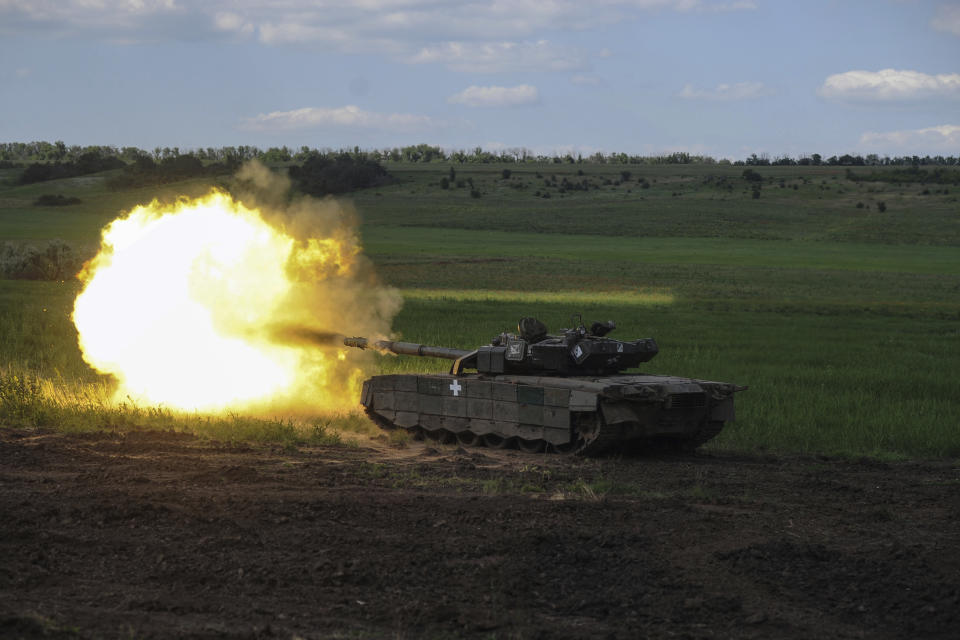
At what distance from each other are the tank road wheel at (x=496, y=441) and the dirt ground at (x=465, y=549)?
1.90 metres

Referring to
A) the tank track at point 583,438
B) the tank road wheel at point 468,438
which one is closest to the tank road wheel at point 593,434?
the tank track at point 583,438

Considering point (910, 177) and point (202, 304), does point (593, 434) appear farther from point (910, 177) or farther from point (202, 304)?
point (910, 177)

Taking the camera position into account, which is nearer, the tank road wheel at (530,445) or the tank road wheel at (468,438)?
the tank road wheel at (530,445)

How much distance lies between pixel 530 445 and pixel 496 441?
705mm

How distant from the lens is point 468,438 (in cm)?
1975

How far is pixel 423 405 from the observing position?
20062 millimetres

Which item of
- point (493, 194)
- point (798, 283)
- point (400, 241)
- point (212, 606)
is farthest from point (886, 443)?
point (493, 194)

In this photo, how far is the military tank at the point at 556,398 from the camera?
58.0 feet

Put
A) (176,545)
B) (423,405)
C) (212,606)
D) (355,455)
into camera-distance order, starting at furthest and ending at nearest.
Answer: (423,405) → (355,455) → (176,545) → (212,606)

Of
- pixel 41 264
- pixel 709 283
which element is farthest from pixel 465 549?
pixel 41 264

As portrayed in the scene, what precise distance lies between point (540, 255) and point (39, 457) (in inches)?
2245

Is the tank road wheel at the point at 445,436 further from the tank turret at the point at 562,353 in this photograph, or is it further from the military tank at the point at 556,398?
the tank turret at the point at 562,353

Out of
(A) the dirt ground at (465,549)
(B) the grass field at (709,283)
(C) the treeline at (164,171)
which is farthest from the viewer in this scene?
(C) the treeline at (164,171)

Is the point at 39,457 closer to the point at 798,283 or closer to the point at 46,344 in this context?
the point at 46,344
